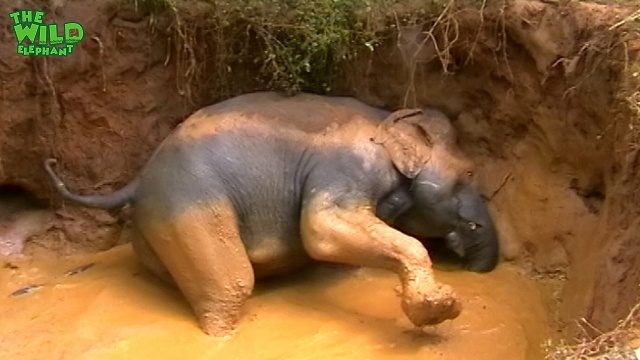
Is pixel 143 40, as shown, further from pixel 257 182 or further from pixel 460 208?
pixel 460 208

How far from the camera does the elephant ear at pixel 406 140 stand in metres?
3.41

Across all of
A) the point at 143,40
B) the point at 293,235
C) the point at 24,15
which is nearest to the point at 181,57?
the point at 143,40

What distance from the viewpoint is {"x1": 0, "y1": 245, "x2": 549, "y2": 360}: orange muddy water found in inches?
122

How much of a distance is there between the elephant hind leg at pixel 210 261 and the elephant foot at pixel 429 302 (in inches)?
23.7

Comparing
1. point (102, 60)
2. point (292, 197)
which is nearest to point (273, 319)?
point (292, 197)

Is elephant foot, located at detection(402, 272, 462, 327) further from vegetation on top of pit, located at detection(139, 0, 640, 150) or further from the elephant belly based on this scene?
vegetation on top of pit, located at detection(139, 0, 640, 150)

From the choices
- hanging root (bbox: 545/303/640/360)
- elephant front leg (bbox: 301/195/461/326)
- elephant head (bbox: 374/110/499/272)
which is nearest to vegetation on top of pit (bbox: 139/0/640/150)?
elephant head (bbox: 374/110/499/272)

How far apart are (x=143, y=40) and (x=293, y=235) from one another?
1.02 m

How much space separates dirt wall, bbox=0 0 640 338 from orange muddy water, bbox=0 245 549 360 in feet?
0.68

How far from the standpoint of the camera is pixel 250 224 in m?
3.36

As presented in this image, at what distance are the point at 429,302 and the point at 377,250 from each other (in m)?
0.26

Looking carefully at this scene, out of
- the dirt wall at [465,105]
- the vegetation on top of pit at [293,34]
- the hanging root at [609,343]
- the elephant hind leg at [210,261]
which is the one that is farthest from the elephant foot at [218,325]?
the hanging root at [609,343]

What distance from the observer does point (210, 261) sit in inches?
126

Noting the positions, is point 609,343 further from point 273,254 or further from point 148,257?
point 148,257
